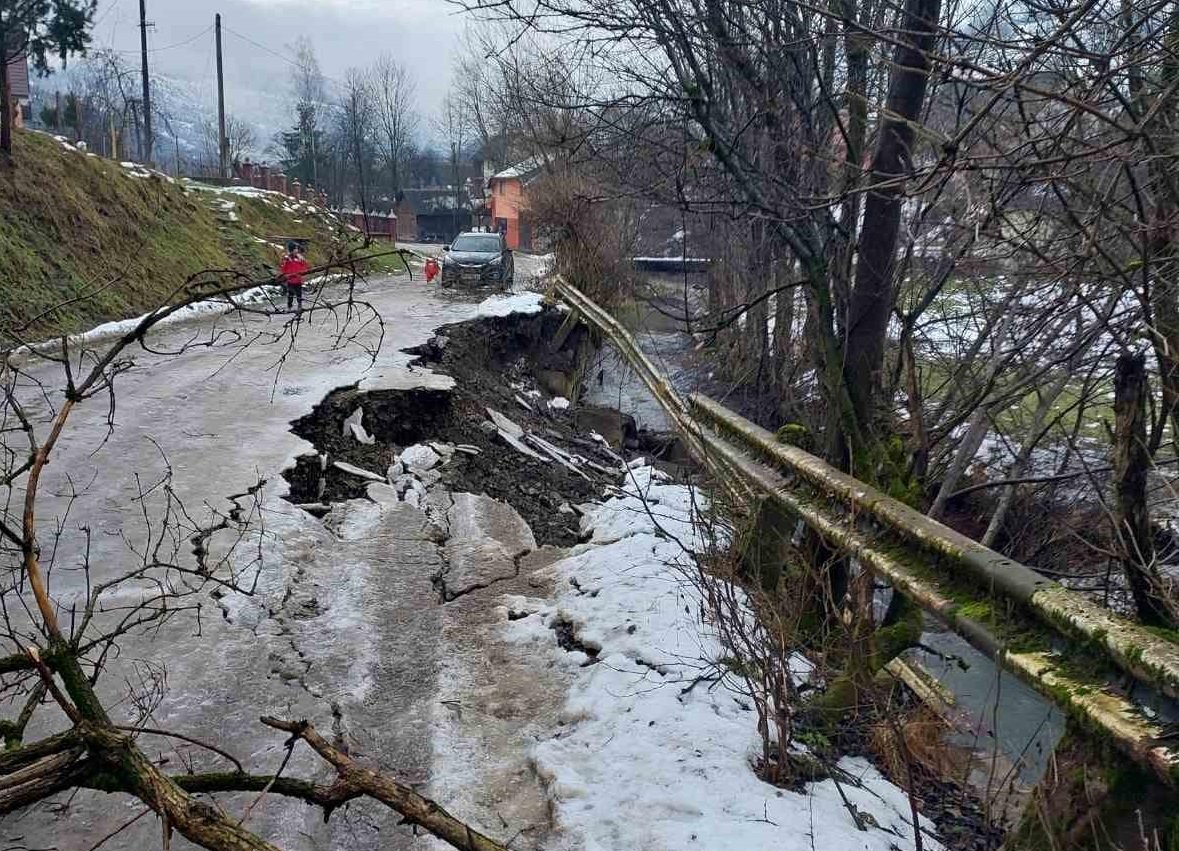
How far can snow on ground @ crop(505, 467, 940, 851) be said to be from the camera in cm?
279

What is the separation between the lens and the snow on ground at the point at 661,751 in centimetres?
279

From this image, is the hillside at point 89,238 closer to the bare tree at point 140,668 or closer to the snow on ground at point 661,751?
the bare tree at point 140,668

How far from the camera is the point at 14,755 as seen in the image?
2.14 m

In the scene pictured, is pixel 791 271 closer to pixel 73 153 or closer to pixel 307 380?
pixel 307 380

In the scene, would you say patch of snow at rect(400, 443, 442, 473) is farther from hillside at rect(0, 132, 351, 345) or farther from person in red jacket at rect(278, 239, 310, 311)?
hillside at rect(0, 132, 351, 345)

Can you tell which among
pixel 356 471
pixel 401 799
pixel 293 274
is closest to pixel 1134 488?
pixel 401 799

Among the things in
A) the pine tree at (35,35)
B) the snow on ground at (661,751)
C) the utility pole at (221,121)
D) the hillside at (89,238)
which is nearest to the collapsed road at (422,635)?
the snow on ground at (661,751)

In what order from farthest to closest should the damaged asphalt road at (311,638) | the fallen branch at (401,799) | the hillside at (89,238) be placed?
the hillside at (89,238) < the damaged asphalt road at (311,638) < the fallen branch at (401,799)

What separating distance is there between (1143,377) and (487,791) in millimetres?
2767

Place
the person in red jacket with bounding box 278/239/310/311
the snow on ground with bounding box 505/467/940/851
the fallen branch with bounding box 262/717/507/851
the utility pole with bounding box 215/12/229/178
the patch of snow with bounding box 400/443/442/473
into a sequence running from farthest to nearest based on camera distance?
1. the utility pole with bounding box 215/12/229/178
2. the patch of snow with bounding box 400/443/442/473
3. the snow on ground with bounding box 505/467/940/851
4. the person in red jacket with bounding box 278/239/310/311
5. the fallen branch with bounding box 262/717/507/851

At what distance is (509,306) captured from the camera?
16.5 meters

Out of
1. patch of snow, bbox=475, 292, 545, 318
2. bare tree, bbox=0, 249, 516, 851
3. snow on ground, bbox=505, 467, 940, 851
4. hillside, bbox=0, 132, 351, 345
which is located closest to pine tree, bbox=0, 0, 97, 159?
hillside, bbox=0, 132, 351, 345

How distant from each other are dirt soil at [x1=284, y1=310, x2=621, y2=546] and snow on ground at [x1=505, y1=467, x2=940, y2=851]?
1.81m

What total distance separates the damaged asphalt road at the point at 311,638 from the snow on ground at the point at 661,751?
19cm
